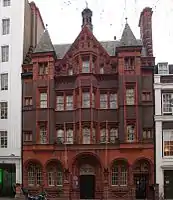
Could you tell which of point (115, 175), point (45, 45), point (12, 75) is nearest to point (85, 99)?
point (45, 45)

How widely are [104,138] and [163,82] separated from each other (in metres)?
8.41

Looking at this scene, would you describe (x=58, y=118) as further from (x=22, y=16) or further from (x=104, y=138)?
(x=22, y=16)

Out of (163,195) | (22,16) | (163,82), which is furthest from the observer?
(22,16)

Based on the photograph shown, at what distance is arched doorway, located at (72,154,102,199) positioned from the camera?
4100 cm

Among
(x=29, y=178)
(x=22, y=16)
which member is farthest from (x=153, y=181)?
(x=22, y=16)

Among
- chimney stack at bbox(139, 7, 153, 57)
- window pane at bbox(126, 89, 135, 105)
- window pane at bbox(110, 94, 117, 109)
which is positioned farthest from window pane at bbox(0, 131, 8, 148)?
chimney stack at bbox(139, 7, 153, 57)

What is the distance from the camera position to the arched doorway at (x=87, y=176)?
41003 mm

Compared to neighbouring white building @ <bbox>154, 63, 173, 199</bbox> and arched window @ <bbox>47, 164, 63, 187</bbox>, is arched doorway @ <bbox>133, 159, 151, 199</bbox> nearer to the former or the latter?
neighbouring white building @ <bbox>154, 63, 173, 199</bbox>

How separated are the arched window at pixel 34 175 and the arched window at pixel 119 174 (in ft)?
25.1

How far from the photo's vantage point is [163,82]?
1639 inches

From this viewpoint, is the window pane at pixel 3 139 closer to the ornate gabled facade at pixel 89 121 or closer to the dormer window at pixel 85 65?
the ornate gabled facade at pixel 89 121

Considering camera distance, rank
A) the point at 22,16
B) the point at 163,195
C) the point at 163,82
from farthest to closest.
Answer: the point at 22,16
the point at 163,82
the point at 163,195

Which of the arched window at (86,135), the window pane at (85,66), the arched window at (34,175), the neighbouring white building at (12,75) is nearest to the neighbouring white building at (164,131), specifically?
the arched window at (86,135)

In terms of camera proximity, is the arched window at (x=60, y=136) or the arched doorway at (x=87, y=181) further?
the arched window at (x=60, y=136)
